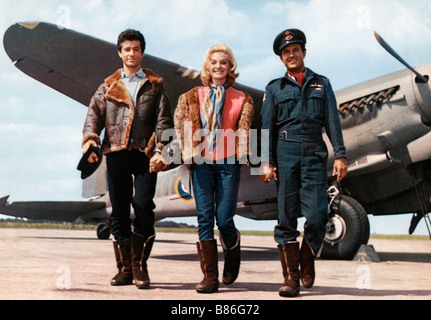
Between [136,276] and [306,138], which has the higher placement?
[306,138]

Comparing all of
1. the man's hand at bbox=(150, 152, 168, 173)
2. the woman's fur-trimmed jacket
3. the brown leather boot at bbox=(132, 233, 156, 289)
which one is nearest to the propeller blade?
the woman's fur-trimmed jacket

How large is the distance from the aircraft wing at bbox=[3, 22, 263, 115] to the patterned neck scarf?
6.90 feet

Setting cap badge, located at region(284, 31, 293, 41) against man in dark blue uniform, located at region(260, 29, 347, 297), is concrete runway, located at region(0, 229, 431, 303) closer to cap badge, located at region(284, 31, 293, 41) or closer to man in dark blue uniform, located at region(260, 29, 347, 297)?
man in dark blue uniform, located at region(260, 29, 347, 297)

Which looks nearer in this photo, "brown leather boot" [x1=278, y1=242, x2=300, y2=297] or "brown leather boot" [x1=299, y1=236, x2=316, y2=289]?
"brown leather boot" [x1=278, y1=242, x2=300, y2=297]

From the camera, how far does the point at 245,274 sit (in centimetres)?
432

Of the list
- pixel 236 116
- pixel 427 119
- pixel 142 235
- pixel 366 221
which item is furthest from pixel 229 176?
pixel 427 119

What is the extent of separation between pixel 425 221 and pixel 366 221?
1.01 meters

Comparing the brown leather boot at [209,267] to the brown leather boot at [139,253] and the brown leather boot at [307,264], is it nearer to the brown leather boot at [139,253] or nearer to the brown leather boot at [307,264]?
the brown leather boot at [139,253]

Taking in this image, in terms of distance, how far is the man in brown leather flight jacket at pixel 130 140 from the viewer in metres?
3.23

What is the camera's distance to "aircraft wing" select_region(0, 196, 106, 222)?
14.6 meters

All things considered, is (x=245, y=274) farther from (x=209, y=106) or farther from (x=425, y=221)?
(x=425, y=221)

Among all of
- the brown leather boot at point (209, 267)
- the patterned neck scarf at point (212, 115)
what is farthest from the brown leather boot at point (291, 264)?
the patterned neck scarf at point (212, 115)

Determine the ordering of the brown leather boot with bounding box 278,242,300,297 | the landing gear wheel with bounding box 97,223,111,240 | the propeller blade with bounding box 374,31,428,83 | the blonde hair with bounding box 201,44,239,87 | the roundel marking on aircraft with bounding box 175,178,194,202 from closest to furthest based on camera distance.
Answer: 1. the brown leather boot with bounding box 278,242,300,297
2. the blonde hair with bounding box 201,44,239,87
3. the propeller blade with bounding box 374,31,428,83
4. the roundel marking on aircraft with bounding box 175,178,194,202
5. the landing gear wheel with bounding box 97,223,111,240

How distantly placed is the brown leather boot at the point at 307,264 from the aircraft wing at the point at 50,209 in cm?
1227
